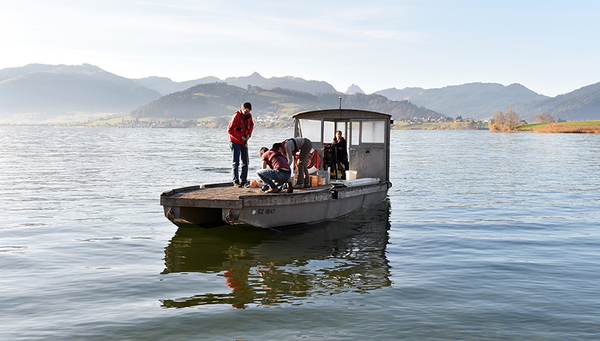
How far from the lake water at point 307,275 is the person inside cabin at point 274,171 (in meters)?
1.46

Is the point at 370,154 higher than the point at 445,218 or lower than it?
higher

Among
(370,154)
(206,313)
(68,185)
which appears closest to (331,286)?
(206,313)

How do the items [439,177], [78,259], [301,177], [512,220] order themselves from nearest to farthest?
[78,259]
[301,177]
[512,220]
[439,177]

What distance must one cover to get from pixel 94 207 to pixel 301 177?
851 centimetres

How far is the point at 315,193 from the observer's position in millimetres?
12562

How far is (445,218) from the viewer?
52.1 ft

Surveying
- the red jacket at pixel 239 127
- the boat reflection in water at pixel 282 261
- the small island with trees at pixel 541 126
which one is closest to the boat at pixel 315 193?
the boat reflection in water at pixel 282 261

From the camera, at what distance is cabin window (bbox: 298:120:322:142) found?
16844 millimetres

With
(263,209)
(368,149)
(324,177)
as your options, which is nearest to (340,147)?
(368,149)

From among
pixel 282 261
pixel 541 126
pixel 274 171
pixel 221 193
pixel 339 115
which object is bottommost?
pixel 282 261

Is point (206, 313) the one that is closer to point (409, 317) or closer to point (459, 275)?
point (409, 317)

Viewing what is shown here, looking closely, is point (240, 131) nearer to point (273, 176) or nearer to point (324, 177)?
point (273, 176)

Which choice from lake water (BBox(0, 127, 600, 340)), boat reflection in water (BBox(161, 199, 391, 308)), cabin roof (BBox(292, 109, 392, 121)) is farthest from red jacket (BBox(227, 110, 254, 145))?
cabin roof (BBox(292, 109, 392, 121))

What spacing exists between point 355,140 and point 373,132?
77cm
